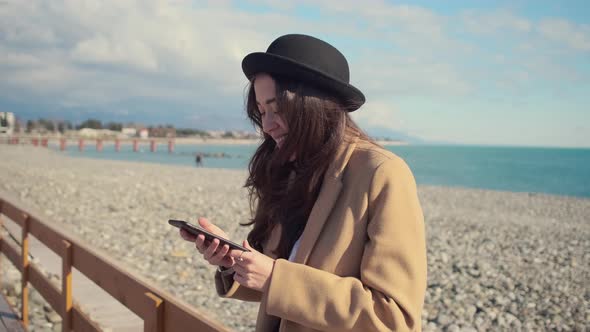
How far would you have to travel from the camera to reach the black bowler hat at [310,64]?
157 cm

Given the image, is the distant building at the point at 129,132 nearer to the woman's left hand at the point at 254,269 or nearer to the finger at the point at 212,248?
the finger at the point at 212,248

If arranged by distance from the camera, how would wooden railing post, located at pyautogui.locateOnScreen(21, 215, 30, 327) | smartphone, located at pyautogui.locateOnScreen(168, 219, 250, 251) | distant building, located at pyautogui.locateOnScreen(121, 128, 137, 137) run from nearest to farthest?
smartphone, located at pyautogui.locateOnScreen(168, 219, 250, 251), wooden railing post, located at pyautogui.locateOnScreen(21, 215, 30, 327), distant building, located at pyautogui.locateOnScreen(121, 128, 137, 137)

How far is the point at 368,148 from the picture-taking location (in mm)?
1600

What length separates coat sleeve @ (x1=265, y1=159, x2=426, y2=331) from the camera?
1.35 m

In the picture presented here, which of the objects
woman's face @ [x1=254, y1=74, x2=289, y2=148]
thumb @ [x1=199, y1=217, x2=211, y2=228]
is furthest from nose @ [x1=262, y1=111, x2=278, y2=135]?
thumb @ [x1=199, y1=217, x2=211, y2=228]

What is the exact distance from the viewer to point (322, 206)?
1.55 m

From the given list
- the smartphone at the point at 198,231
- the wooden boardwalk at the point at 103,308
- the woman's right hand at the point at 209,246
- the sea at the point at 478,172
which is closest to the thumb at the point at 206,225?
the woman's right hand at the point at 209,246

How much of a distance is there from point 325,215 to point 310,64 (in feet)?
1.51

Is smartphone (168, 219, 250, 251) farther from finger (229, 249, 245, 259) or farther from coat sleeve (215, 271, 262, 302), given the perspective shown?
coat sleeve (215, 271, 262, 302)

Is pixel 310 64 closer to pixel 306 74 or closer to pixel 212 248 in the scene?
pixel 306 74

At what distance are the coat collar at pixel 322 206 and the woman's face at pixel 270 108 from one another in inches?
8.3

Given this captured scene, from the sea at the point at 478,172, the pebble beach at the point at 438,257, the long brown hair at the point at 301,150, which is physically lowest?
the sea at the point at 478,172

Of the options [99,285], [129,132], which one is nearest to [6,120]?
[99,285]

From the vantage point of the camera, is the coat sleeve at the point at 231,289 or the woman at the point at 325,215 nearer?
the woman at the point at 325,215
